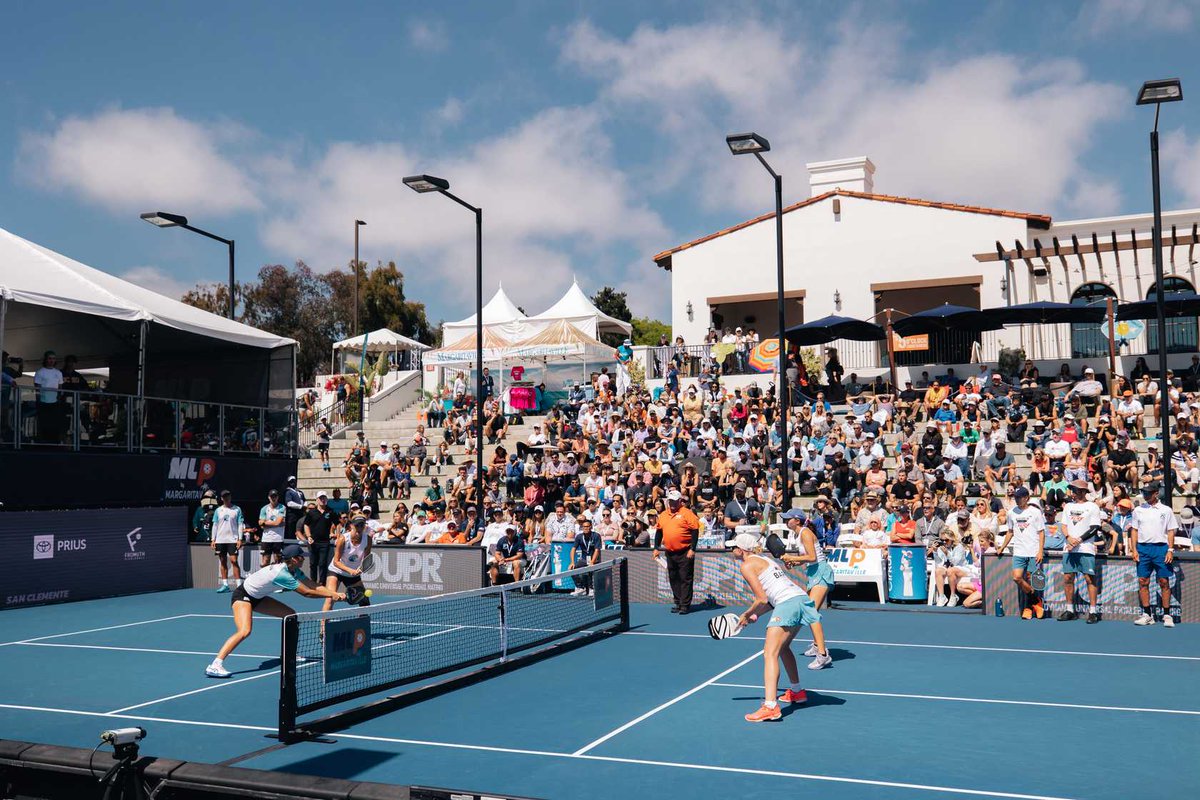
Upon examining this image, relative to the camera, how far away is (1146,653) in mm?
13234

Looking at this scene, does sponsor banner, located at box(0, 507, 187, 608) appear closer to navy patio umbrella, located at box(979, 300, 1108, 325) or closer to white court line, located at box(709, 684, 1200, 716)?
white court line, located at box(709, 684, 1200, 716)

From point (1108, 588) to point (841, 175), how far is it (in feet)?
79.7

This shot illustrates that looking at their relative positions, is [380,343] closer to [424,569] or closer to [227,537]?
[227,537]

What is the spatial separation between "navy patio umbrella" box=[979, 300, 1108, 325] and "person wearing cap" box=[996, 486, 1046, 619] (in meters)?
12.1

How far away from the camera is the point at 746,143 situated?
19000 millimetres

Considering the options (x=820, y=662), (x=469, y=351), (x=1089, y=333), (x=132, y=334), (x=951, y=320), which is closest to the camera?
(x=820, y=662)

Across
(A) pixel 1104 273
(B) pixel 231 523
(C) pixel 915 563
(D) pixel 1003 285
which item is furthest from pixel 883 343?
(B) pixel 231 523

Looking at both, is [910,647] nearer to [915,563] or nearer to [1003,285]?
[915,563]

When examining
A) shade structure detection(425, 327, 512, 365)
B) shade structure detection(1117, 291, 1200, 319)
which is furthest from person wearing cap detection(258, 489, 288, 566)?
shade structure detection(1117, 291, 1200, 319)

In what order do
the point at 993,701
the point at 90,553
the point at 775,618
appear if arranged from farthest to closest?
the point at 90,553 < the point at 993,701 < the point at 775,618

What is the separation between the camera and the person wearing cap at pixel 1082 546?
16.0m

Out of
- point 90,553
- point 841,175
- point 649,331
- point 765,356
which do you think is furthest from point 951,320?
point 649,331

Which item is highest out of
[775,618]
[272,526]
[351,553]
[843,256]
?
[843,256]

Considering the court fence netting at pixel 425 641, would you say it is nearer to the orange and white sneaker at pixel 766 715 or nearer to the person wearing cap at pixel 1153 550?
the orange and white sneaker at pixel 766 715
